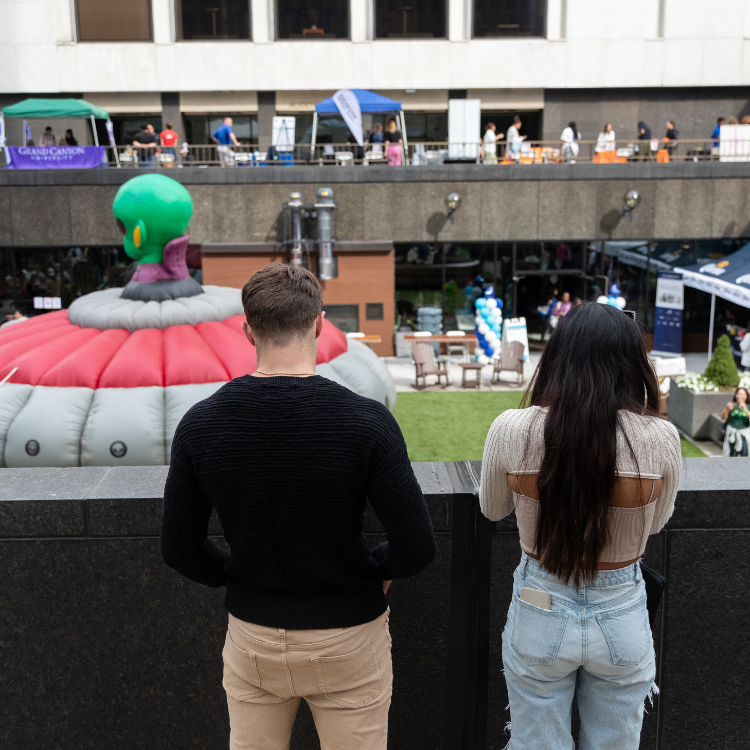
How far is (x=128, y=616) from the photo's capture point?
3.31m

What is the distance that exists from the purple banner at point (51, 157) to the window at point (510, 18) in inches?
596

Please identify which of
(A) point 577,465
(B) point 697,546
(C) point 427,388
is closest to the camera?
(A) point 577,465

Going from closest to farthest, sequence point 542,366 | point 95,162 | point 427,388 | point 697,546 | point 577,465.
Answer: point 577,465 → point 542,366 → point 697,546 → point 427,388 → point 95,162

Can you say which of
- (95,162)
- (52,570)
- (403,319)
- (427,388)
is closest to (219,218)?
(95,162)

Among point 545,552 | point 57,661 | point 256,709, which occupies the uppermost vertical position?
point 545,552

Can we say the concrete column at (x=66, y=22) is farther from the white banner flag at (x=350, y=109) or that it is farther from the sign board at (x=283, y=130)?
the white banner flag at (x=350, y=109)

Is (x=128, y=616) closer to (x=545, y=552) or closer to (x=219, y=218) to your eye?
(x=545, y=552)

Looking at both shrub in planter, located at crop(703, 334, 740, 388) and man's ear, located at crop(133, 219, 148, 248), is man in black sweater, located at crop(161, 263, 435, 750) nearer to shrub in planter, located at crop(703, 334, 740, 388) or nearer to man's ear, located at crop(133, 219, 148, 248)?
man's ear, located at crop(133, 219, 148, 248)

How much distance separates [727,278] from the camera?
17.5 m

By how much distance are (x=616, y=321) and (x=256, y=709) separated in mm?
1551

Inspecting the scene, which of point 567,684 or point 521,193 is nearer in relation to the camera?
point 567,684

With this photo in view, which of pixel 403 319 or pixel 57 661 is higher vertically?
pixel 57 661

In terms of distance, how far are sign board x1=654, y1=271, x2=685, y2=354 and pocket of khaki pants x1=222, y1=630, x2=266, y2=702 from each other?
20.9 m

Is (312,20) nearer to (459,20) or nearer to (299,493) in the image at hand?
(459,20)
